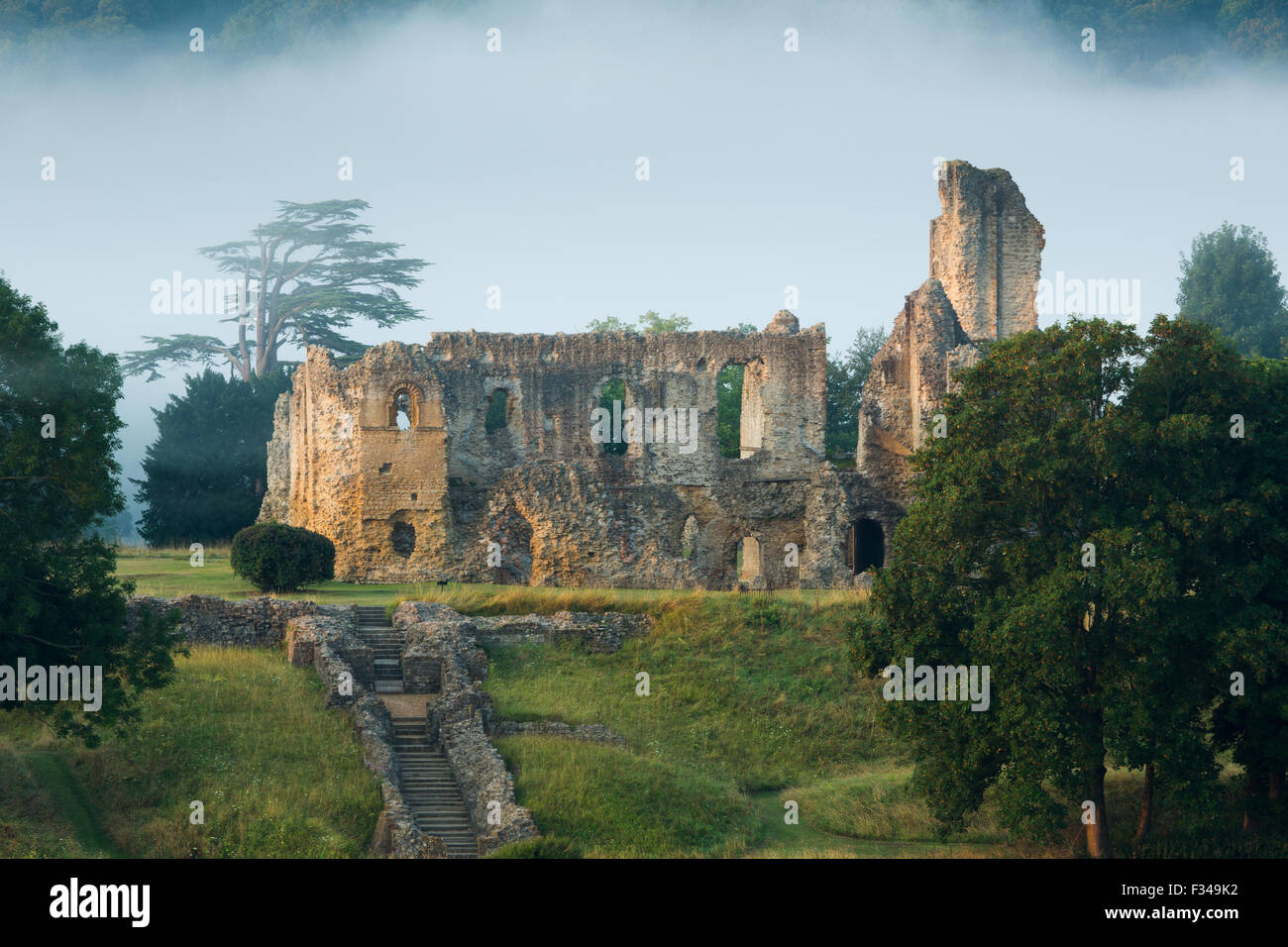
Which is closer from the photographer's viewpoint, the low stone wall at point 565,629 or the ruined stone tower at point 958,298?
the low stone wall at point 565,629

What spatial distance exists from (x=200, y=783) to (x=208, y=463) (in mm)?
31156

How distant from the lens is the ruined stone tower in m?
44.1

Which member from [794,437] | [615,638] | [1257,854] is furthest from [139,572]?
[1257,854]

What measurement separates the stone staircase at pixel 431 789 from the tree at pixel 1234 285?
49604 mm

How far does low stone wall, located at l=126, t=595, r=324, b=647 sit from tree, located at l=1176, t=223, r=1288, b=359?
47748 mm

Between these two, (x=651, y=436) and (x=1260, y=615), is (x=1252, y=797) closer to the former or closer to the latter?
(x=1260, y=615)

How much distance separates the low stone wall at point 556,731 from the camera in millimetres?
28016

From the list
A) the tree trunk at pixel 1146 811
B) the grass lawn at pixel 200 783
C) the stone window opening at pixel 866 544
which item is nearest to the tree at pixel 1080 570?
the tree trunk at pixel 1146 811

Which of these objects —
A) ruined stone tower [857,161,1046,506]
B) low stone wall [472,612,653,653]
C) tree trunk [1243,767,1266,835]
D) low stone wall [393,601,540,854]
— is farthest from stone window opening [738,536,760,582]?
tree trunk [1243,767,1266,835]

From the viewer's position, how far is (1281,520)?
2450cm

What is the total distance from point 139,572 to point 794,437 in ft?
59.6

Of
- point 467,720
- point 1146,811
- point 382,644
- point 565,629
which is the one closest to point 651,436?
point 565,629

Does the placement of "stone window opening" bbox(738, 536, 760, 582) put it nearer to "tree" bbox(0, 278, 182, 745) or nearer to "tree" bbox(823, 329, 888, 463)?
"tree" bbox(823, 329, 888, 463)

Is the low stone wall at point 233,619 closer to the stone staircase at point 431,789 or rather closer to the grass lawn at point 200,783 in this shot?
the grass lawn at point 200,783
